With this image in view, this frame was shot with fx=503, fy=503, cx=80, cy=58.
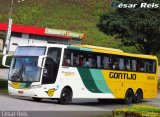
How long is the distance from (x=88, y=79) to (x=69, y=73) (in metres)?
1.68

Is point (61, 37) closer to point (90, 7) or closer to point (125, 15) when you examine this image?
point (90, 7)

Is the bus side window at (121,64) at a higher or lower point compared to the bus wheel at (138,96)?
higher

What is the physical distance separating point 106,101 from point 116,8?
14.4 metres

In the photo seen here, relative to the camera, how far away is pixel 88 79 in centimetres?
2461

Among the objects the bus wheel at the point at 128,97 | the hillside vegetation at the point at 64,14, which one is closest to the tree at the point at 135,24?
the bus wheel at the point at 128,97

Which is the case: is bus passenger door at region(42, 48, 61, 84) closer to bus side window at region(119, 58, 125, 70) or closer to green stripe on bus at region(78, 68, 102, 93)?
green stripe on bus at region(78, 68, 102, 93)

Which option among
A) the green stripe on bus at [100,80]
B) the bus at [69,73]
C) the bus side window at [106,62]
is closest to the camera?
the bus at [69,73]

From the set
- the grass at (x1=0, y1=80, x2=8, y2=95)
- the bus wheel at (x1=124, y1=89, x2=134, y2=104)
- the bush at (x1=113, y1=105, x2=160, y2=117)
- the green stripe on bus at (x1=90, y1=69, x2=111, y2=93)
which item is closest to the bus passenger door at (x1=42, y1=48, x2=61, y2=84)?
the green stripe on bus at (x1=90, y1=69, x2=111, y2=93)

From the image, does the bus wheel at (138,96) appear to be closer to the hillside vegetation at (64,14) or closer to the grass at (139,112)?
the grass at (139,112)

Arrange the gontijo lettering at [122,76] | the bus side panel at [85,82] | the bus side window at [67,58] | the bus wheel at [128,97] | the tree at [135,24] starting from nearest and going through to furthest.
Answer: the bus side window at [67,58] < the bus side panel at [85,82] < the gontijo lettering at [122,76] < the bus wheel at [128,97] < the tree at [135,24]

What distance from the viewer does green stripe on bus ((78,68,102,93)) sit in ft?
79.1

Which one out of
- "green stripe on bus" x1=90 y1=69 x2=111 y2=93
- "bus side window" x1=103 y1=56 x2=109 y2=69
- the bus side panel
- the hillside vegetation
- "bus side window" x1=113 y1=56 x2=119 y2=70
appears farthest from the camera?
the hillside vegetation

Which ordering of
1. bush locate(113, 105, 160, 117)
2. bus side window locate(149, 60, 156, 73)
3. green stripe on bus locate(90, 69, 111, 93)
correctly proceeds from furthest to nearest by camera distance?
bus side window locate(149, 60, 156, 73) → green stripe on bus locate(90, 69, 111, 93) → bush locate(113, 105, 160, 117)

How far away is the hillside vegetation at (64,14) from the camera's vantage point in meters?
82.8
